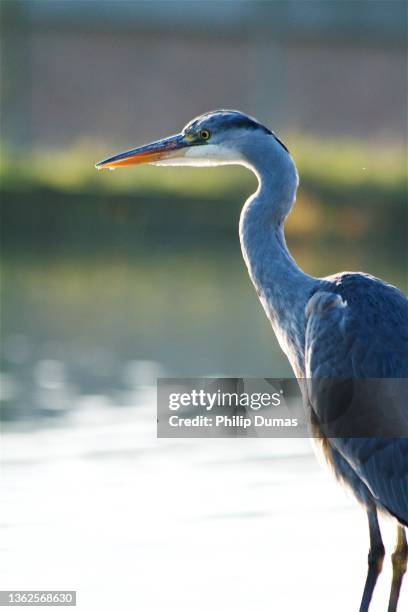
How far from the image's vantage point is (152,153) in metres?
6.26

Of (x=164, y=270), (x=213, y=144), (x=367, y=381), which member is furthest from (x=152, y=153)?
(x=164, y=270)

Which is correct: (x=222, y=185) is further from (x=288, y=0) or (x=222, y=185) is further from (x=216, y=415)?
(x=216, y=415)

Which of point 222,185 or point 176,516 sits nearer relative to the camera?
point 176,516

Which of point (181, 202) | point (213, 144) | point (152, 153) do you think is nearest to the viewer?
point (213, 144)

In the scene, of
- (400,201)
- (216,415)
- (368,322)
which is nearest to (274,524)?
(368,322)

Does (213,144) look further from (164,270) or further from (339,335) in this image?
(164,270)

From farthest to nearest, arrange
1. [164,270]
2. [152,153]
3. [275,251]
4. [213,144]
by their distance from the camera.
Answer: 1. [164,270]
2. [152,153]
3. [213,144]
4. [275,251]

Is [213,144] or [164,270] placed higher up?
[164,270]

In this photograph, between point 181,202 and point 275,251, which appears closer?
point 275,251


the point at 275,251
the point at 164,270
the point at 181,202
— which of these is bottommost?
the point at 275,251

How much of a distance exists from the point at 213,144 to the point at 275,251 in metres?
0.57

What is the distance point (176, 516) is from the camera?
6.55 metres

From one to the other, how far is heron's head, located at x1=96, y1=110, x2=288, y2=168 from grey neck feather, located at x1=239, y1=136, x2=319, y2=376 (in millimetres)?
24

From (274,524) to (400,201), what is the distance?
11.7 meters
